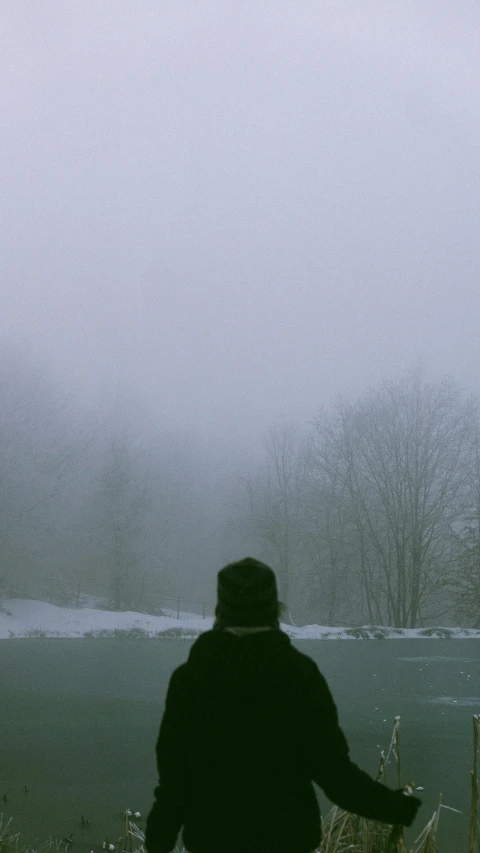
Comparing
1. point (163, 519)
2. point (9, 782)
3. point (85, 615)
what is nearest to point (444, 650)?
point (85, 615)

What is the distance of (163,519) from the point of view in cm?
3847

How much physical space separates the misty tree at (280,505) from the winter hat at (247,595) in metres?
31.3

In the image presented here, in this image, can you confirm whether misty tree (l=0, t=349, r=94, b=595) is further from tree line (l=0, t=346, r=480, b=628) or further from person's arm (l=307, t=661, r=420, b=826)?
person's arm (l=307, t=661, r=420, b=826)

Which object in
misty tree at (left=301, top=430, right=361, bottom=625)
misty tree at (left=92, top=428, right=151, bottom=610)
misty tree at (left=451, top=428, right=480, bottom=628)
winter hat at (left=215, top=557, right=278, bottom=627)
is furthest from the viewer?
misty tree at (left=92, top=428, right=151, bottom=610)

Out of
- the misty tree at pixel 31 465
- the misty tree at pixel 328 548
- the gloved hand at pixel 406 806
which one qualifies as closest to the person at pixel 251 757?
the gloved hand at pixel 406 806

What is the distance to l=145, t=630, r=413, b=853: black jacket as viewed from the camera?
2.06 metres

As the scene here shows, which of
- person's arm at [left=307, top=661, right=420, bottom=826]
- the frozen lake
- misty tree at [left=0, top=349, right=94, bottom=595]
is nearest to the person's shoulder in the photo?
person's arm at [left=307, top=661, right=420, bottom=826]

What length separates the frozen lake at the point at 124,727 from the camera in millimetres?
6445

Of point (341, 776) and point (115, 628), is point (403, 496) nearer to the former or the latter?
point (115, 628)

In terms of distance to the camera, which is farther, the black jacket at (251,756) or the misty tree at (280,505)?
the misty tree at (280,505)

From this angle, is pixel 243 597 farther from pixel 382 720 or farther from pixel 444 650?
pixel 444 650

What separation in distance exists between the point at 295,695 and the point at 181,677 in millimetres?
284

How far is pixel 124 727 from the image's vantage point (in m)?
9.67

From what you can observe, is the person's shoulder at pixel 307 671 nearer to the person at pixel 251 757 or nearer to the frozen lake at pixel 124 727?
the person at pixel 251 757
